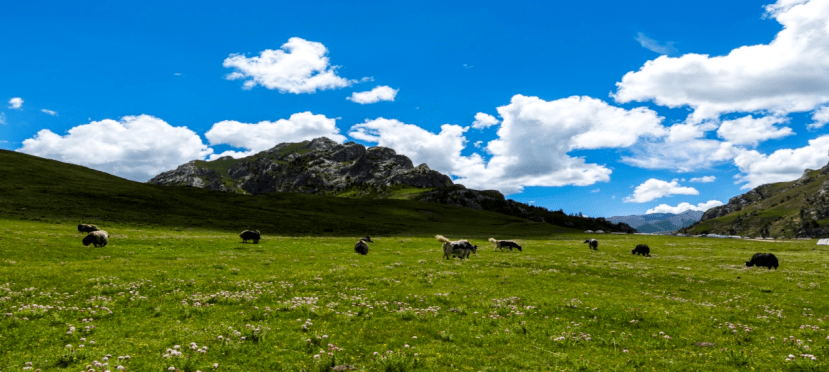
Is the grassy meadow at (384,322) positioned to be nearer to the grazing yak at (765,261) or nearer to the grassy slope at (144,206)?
the grazing yak at (765,261)

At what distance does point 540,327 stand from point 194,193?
5756 inches

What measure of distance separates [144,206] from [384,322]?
106413 mm

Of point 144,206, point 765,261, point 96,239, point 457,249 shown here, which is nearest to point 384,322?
point 457,249

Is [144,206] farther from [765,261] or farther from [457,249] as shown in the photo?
[765,261]

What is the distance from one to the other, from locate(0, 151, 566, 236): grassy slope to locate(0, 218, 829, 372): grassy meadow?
193 feet

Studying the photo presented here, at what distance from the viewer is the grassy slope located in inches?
2960

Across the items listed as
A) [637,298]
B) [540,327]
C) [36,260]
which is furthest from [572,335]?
[36,260]

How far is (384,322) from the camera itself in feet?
48.9

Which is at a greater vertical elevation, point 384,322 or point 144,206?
point 144,206

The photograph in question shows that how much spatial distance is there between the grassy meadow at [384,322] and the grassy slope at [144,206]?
58.9 meters

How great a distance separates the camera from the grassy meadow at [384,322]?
1083cm

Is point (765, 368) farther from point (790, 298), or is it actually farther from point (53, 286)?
point (53, 286)

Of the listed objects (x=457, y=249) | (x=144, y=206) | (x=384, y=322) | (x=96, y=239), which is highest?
(x=144, y=206)

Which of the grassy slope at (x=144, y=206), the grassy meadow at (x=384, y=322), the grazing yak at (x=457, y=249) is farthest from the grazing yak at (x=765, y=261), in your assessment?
the grassy slope at (x=144, y=206)
